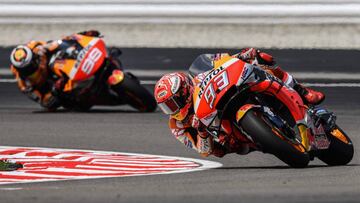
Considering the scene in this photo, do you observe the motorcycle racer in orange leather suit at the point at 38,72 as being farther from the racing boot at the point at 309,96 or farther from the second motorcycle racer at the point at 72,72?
the racing boot at the point at 309,96

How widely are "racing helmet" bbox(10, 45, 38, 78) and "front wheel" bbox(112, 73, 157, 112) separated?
1109 millimetres

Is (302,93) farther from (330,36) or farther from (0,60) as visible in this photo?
(0,60)

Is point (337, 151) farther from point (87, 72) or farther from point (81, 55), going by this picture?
point (81, 55)

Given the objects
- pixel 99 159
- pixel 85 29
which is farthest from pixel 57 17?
pixel 99 159

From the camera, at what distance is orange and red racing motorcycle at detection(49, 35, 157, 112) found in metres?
15.7

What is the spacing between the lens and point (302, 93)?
10359 millimetres

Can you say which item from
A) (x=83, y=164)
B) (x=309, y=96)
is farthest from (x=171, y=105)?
(x=83, y=164)

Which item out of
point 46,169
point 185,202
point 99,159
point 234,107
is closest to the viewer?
point 185,202

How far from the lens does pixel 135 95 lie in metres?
15.3

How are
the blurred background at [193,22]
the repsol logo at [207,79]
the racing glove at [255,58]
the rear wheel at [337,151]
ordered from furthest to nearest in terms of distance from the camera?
1. the blurred background at [193,22]
2. the rear wheel at [337,151]
3. the racing glove at [255,58]
4. the repsol logo at [207,79]

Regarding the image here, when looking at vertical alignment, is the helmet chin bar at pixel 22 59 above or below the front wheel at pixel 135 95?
above

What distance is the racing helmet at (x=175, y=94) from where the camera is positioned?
10.1 m

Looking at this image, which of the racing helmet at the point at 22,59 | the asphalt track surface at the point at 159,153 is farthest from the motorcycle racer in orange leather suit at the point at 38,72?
the asphalt track surface at the point at 159,153

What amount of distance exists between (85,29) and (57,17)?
1.56 ft
